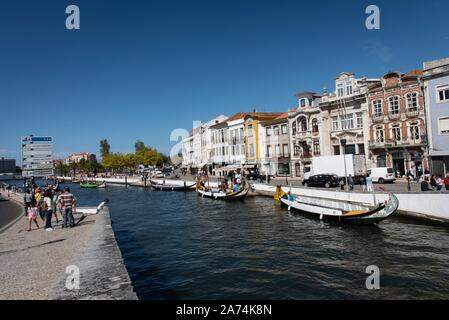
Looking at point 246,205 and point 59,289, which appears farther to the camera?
point 246,205

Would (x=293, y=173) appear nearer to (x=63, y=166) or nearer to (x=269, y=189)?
(x=269, y=189)

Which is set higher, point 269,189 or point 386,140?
point 386,140

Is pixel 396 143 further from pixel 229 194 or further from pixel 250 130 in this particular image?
pixel 250 130

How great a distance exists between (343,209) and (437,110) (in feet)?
67.0

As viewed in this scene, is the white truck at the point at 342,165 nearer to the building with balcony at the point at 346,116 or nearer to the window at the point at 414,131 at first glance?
the building with balcony at the point at 346,116

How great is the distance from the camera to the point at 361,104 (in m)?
47.0

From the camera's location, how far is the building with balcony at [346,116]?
4684 cm

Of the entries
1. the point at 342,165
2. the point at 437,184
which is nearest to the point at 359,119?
the point at 342,165

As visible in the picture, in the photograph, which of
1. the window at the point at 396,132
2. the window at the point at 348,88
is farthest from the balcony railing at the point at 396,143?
the window at the point at 348,88

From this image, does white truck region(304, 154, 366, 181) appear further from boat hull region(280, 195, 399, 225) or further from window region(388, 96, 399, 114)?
boat hull region(280, 195, 399, 225)
